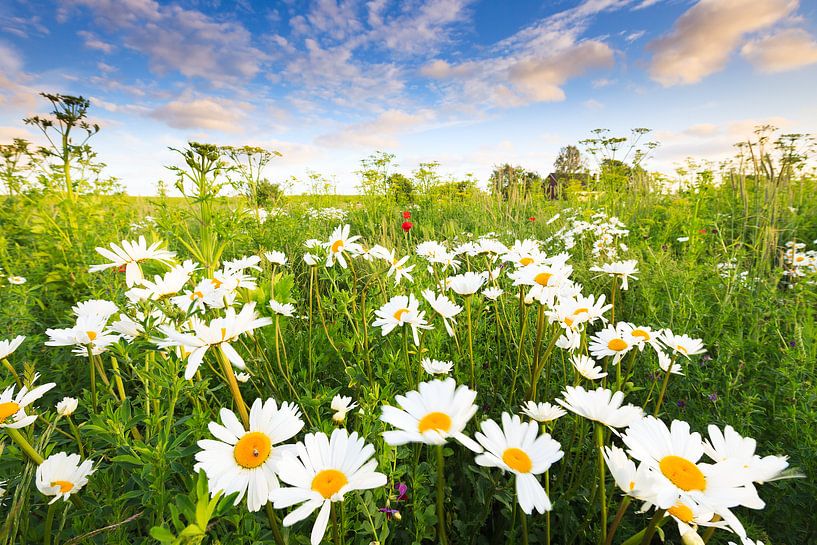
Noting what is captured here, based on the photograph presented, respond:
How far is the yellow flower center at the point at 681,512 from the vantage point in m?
0.65

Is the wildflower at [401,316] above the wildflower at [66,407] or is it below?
above

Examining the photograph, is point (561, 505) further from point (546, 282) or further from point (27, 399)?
point (27, 399)

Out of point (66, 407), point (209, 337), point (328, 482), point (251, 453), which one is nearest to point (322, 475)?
point (328, 482)

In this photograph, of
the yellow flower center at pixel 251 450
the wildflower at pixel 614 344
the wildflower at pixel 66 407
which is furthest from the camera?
the wildflower at pixel 614 344

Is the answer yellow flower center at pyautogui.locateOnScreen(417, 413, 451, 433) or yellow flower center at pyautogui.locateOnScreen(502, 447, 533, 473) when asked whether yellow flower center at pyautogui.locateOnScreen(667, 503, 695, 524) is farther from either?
yellow flower center at pyautogui.locateOnScreen(417, 413, 451, 433)

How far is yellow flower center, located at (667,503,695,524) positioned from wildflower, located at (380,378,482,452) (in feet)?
1.26

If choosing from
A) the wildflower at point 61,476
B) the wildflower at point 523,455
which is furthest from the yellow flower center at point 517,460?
the wildflower at point 61,476

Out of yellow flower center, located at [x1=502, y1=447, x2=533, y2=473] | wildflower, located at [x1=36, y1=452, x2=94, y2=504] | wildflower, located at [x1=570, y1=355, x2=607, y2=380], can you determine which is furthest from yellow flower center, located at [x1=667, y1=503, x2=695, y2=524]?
wildflower, located at [x1=36, y1=452, x2=94, y2=504]

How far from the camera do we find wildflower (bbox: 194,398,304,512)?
27.0 inches

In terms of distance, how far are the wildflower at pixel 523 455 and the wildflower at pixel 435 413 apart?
47mm

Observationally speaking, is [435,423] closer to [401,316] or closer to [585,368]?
[401,316]

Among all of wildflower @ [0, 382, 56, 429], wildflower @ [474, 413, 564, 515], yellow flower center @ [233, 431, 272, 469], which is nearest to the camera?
wildflower @ [474, 413, 564, 515]

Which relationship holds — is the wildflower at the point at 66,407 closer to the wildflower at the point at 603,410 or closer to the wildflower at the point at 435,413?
the wildflower at the point at 435,413

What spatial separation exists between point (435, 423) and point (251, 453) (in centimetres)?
37
